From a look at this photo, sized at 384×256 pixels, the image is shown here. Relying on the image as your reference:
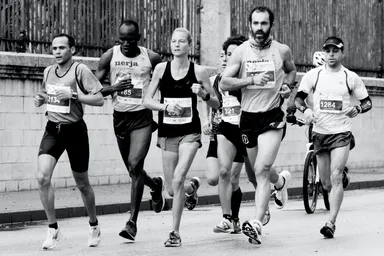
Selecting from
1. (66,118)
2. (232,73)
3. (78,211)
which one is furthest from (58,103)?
(78,211)

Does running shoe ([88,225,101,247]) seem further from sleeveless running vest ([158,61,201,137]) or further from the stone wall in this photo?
the stone wall

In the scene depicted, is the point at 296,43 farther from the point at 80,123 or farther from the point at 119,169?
the point at 80,123

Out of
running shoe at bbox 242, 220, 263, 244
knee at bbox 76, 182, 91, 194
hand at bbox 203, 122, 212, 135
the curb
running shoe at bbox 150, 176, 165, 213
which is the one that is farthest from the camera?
the curb

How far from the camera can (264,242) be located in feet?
32.3

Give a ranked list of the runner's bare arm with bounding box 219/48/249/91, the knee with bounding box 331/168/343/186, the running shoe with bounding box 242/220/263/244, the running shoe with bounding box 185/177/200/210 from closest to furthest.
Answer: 1. the running shoe with bounding box 242/220/263/244
2. the runner's bare arm with bounding box 219/48/249/91
3. the knee with bounding box 331/168/343/186
4. the running shoe with bounding box 185/177/200/210

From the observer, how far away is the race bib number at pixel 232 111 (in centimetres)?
1059

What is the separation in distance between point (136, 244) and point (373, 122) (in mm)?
15865

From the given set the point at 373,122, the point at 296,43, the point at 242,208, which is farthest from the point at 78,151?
the point at 373,122

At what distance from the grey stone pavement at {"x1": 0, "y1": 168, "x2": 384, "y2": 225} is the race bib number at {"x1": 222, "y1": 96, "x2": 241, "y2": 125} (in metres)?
3.68

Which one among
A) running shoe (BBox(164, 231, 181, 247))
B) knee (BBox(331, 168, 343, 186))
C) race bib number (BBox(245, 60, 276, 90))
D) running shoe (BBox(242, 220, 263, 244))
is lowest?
running shoe (BBox(164, 231, 181, 247))

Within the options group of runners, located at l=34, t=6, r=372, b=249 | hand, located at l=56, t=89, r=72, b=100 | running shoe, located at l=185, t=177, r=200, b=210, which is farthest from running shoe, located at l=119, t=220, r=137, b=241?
running shoe, located at l=185, t=177, r=200, b=210

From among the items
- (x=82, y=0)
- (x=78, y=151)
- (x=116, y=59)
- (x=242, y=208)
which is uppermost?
(x=82, y=0)

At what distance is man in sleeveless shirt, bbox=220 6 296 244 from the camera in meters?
9.50

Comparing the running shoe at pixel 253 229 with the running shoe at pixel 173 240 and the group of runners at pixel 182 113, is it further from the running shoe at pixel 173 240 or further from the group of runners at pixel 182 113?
the running shoe at pixel 173 240
